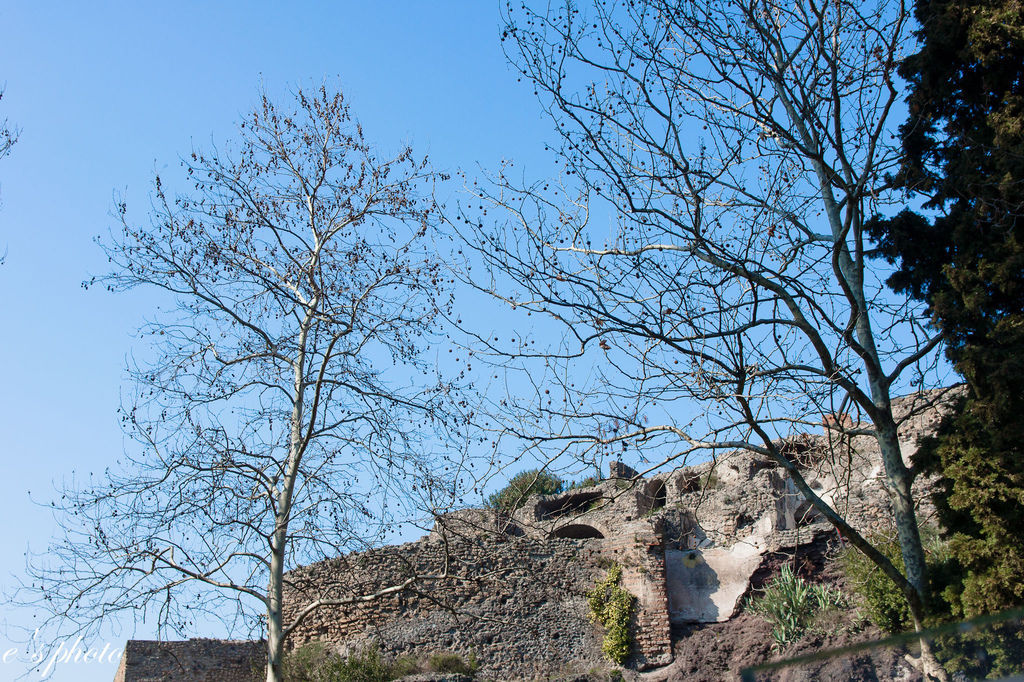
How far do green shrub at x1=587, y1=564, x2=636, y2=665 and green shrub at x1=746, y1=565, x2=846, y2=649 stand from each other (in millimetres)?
2318

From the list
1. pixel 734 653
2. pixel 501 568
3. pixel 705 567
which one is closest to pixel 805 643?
pixel 734 653

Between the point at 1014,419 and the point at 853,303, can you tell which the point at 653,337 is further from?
the point at 1014,419

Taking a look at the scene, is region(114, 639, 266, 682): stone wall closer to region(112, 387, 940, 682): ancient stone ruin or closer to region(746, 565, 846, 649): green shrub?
region(112, 387, 940, 682): ancient stone ruin

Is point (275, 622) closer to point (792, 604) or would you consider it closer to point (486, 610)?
point (486, 610)

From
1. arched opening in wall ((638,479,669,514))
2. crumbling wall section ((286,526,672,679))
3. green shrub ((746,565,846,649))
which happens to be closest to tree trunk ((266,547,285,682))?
crumbling wall section ((286,526,672,679))

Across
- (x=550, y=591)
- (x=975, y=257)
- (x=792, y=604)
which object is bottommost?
(x=792, y=604)

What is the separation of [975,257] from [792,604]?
28.3ft

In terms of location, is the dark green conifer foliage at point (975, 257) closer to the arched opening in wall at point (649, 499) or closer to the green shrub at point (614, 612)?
the green shrub at point (614, 612)

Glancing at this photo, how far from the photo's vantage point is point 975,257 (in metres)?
8.38

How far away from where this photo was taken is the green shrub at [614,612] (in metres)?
16.0

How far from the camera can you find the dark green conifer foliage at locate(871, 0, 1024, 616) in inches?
298

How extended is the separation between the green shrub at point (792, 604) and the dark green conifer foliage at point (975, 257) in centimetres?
718

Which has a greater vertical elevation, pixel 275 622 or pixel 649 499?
pixel 649 499

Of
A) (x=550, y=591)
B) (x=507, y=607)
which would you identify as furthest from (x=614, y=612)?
(x=507, y=607)
